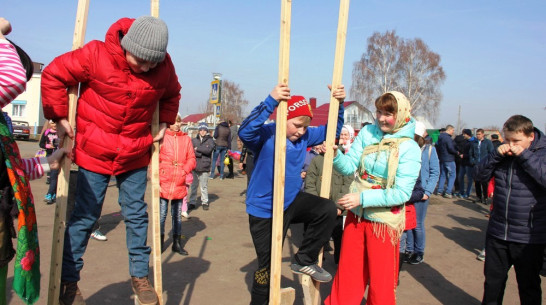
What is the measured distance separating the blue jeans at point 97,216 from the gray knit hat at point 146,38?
1.04 m

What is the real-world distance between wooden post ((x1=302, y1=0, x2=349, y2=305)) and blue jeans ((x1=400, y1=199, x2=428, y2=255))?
3.02 metres

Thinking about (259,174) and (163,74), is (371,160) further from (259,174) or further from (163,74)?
(163,74)

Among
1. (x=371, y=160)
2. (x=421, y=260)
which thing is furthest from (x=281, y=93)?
(x=421, y=260)

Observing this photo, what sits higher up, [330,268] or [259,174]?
[259,174]

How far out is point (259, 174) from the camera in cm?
376

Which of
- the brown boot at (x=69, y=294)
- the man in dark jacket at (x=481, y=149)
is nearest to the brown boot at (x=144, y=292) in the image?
the brown boot at (x=69, y=294)

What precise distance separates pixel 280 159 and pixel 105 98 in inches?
56.5

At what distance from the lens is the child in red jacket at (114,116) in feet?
10.1

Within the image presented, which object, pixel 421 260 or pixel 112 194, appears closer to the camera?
pixel 421 260

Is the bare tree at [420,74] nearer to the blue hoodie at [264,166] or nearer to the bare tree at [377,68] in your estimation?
the bare tree at [377,68]

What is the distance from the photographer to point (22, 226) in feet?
7.68

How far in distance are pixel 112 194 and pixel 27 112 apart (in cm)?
4390

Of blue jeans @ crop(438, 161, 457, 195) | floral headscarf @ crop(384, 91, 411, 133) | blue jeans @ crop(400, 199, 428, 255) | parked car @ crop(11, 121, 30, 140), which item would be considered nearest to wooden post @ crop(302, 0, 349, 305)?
floral headscarf @ crop(384, 91, 411, 133)

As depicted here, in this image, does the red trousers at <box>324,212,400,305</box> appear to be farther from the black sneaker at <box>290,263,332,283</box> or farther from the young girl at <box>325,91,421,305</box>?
the black sneaker at <box>290,263,332,283</box>
